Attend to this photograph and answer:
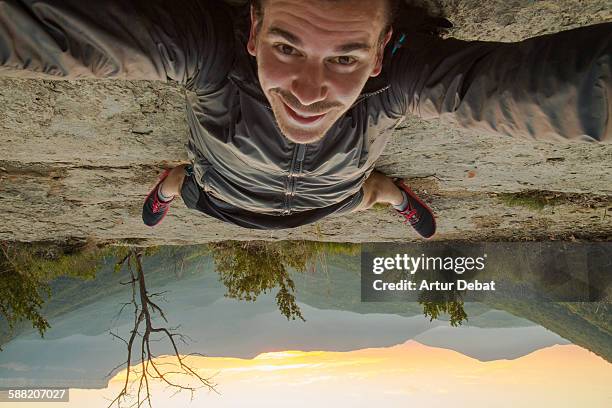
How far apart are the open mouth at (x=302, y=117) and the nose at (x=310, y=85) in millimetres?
55

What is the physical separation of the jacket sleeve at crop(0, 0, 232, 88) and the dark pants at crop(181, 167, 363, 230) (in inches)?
35.8

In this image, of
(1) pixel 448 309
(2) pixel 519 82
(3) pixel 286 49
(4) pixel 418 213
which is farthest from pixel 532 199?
(3) pixel 286 49

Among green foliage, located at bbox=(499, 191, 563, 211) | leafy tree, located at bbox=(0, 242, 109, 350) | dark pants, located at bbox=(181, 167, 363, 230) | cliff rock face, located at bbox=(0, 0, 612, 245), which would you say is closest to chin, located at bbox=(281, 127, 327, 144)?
cliff rock face, located at bbox=(0, 0, 612, 245)

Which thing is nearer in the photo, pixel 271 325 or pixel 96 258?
pixel 96 258

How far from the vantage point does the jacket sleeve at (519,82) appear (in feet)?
3.74

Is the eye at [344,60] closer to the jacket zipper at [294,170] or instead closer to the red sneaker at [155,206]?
the jacket zipper at [294,170]

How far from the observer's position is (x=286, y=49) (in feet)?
4.44

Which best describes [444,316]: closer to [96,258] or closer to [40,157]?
[96,258]

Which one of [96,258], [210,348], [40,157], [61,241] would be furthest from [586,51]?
[210,348]

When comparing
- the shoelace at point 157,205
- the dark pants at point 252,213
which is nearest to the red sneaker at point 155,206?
the shoelace at point 157,205

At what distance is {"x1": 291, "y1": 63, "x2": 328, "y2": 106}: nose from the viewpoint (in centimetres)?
136

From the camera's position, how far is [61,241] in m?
3.70

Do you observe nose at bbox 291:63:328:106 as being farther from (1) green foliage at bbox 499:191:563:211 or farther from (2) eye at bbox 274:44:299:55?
(1) green foliage at bbox 499:191:563:211

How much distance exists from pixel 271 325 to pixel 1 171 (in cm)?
495
